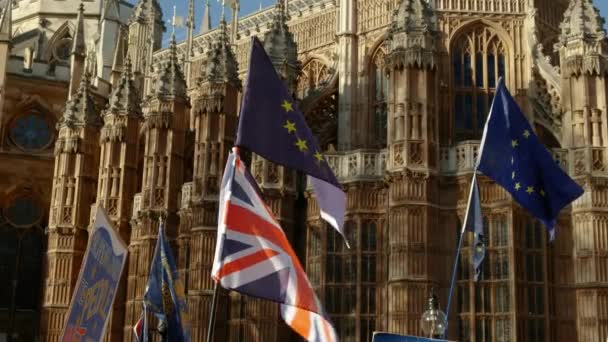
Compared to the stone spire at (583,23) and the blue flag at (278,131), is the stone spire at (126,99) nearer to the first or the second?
the stone spire at (583,23)

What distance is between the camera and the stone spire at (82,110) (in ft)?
135

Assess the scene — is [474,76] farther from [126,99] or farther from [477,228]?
[126,99]

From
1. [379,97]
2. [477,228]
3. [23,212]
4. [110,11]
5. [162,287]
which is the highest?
[110,11]

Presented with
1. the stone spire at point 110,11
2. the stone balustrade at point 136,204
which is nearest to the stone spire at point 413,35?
the stone balustrade at point 136,204

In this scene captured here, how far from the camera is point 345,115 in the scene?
34.0 metres

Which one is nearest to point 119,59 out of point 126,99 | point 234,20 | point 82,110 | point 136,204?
point 234,20

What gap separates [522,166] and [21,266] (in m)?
35.4

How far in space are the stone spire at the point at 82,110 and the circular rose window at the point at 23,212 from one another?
22.2 feet

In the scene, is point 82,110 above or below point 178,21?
below

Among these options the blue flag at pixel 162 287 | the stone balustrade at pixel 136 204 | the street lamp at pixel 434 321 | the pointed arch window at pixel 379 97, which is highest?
the pointed arch window at pixel 379 97

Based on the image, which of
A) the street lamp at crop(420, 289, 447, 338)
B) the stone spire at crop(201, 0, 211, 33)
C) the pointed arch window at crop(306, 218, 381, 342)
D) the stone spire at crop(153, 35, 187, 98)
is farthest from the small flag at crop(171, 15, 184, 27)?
the street lamp at crop(420, 289, 447, 338)

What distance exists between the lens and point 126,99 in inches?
1550

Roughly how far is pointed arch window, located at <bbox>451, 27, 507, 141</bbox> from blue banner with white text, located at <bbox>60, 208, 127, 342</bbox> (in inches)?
800

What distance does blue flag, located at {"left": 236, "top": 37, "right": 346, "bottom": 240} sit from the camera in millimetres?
12297
